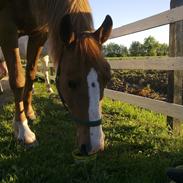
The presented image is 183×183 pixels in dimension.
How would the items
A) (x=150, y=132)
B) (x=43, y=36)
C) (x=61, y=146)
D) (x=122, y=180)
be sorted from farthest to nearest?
(x=43, y=36) < (x=150, y=132) < (x=61, y=146) < (x=122, y=180)

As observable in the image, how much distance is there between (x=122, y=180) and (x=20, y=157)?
999 mm

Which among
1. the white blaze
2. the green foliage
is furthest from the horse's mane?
the green foliage

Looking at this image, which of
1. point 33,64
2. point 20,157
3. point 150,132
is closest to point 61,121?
point 33,64

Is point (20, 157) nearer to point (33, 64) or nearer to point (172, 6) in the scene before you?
point (33, 64)

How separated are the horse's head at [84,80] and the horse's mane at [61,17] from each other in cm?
12

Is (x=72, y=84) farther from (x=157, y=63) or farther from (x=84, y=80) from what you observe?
(x=157, y=63)

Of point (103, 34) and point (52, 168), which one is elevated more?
point (103, 34)

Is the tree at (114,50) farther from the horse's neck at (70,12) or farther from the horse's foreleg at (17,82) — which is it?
the horse's neck at (70,12)

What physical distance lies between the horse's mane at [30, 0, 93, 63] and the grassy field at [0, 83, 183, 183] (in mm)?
870

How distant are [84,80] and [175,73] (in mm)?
2158

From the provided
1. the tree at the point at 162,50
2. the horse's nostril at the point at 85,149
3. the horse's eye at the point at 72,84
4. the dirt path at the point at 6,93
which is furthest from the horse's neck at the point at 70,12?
the tree at the point at 162,50

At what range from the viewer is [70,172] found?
3.15 m

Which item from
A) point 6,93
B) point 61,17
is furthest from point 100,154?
point 6,93

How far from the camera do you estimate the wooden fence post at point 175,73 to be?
483 cm
